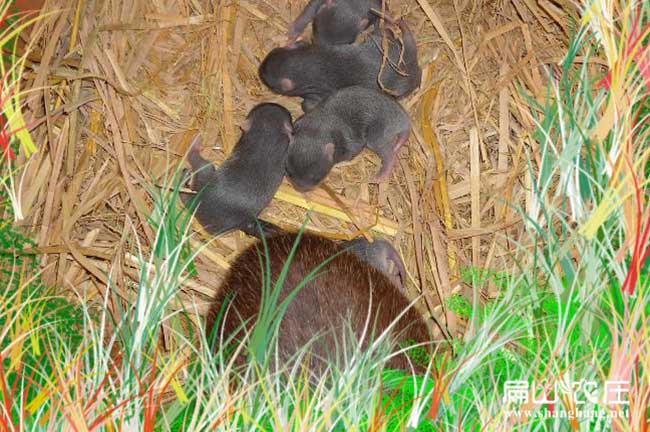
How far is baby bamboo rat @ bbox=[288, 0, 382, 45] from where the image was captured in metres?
2.89

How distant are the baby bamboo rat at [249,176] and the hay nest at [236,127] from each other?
0.17 m

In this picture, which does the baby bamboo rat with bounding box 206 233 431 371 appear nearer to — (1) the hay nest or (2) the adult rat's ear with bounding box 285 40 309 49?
(1) the hay nest

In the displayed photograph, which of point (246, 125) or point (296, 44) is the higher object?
point (296, 44)

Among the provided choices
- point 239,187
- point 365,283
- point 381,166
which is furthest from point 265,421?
point 381,166

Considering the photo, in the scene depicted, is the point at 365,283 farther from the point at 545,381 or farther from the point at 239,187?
the point at 545,381

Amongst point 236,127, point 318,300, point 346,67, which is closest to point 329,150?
point 346,67

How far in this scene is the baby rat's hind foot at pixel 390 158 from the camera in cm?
292

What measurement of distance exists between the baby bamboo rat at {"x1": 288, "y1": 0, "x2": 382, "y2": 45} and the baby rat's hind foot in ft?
1.45

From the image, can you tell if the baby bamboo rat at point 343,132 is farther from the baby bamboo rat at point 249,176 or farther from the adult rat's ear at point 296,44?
the adult rat's ear at point 296,44

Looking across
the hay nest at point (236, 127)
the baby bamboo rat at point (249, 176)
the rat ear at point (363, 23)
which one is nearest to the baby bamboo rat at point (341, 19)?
the rat ear at point (363, 23)

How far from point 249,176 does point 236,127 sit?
360 millimetres

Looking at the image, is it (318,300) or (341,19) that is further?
(341,19)

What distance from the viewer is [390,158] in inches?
116

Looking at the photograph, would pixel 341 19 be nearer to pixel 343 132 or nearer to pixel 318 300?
pixel 343 132
